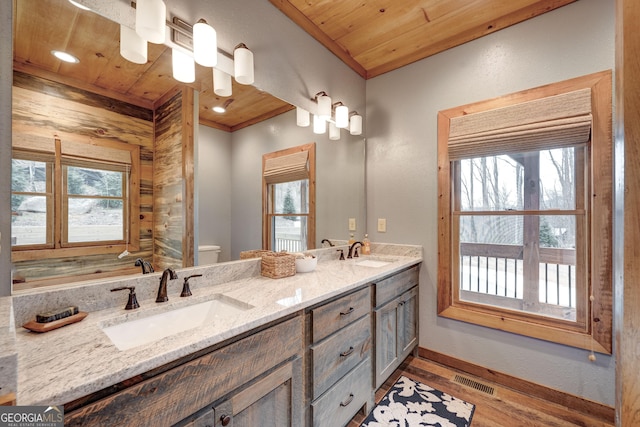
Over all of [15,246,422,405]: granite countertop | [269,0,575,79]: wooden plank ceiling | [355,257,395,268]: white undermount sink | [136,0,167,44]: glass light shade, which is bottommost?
[355,257,395,268]: white undermount sink

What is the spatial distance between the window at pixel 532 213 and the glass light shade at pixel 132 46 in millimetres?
2043

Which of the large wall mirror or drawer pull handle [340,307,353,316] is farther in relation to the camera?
drawer pull handle [340,307,353,316]

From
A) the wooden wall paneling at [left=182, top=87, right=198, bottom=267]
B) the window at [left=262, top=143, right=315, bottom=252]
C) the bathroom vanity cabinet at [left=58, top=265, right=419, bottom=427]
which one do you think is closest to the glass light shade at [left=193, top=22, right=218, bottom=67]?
the wooden wall paneling at [left=182, top=87, right=198, bottom=267]

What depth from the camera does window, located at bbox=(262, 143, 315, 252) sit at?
5.57 ft

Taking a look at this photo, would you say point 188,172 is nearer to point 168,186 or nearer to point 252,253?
point 168,186

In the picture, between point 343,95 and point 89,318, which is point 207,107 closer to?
point 89,318

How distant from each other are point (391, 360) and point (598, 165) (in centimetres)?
179

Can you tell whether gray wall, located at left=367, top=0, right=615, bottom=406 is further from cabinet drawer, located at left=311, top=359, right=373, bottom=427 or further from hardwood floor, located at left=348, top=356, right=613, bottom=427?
cabinet drawer, located at left=311, top=359, right=373, bottom=427

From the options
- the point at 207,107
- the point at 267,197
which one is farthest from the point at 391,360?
the point at 207,107

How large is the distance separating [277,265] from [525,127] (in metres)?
1.88

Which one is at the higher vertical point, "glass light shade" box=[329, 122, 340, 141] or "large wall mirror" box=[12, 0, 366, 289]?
"glass light shade" box=[329, 122, 340, 141]

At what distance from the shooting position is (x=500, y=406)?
1665mm

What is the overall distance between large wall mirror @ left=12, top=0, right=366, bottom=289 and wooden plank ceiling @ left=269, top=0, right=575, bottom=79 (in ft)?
1.52

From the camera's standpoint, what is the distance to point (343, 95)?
237 centimetres
